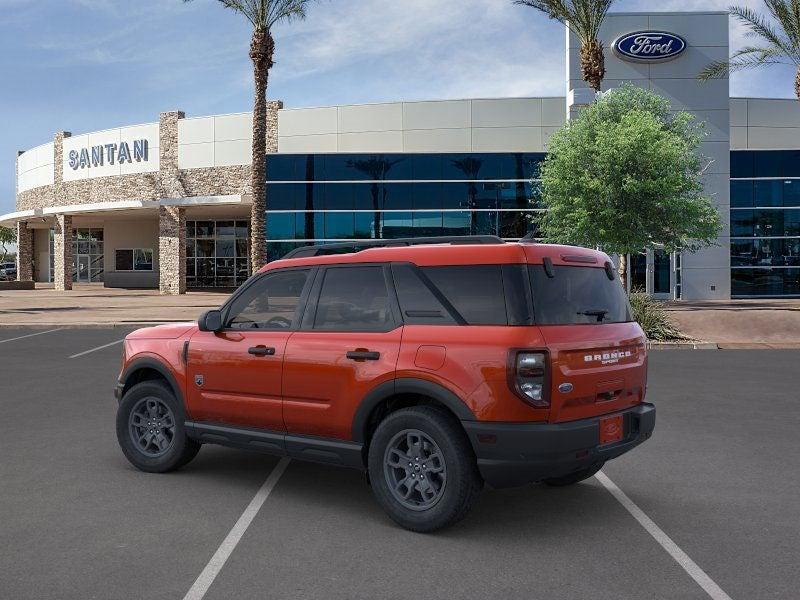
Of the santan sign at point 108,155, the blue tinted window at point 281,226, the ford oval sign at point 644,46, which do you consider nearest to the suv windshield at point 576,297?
the ford oval sign at point 644,46

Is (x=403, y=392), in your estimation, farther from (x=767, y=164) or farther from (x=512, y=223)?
(x=767, y=164)

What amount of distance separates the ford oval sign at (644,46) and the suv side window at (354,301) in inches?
1226

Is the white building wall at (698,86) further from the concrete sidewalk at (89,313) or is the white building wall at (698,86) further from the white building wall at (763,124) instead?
the concrete sidewalk at (89,313)

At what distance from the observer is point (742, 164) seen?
3544cm

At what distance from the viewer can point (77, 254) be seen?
56.4m

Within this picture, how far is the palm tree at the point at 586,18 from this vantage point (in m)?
27.7

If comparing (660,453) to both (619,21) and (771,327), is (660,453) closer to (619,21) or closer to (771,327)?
(771,327)

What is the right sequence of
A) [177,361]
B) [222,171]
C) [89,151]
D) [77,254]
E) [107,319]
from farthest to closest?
[77,254]
[89,151]
[222,171]
[107,319]
[177,361]

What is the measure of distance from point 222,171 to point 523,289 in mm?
37243

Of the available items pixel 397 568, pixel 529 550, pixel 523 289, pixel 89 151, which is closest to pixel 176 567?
pixel 397 568

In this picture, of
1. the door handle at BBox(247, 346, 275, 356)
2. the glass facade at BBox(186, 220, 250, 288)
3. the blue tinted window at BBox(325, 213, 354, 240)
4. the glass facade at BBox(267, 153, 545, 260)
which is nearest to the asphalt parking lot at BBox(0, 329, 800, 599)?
the door handle at BBox(247, 346, 275, 356)

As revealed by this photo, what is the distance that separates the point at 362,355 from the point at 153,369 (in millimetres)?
2351

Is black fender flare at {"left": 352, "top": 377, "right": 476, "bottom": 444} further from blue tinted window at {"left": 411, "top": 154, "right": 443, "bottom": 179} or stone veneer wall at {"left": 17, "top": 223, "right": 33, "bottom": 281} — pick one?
stone veneer wall at {"left": 17, "top": 223, "right": 33, "bottom": 281}

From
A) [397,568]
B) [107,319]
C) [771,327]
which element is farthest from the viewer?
[107,319]
